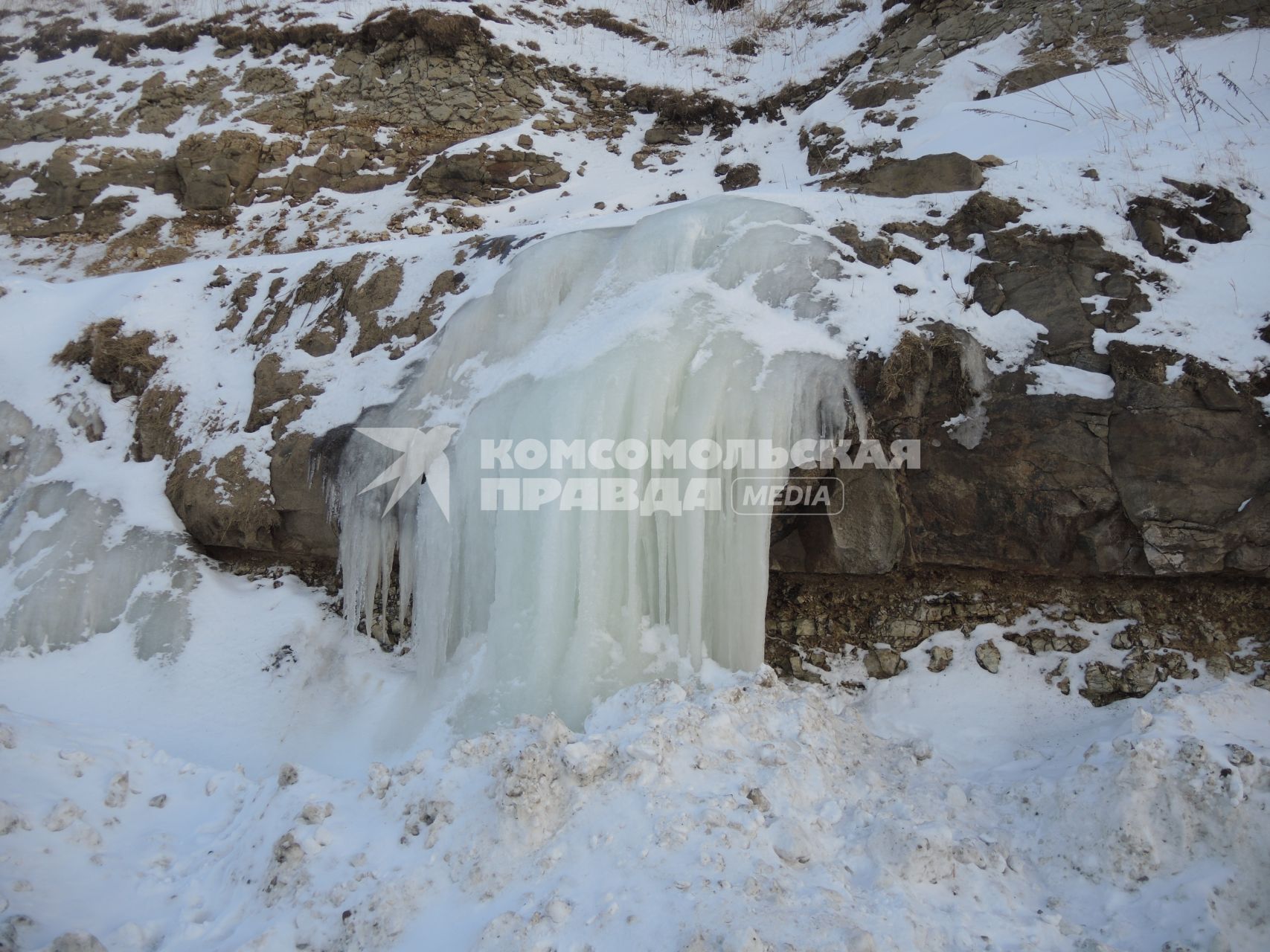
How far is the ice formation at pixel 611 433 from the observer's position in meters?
4.21

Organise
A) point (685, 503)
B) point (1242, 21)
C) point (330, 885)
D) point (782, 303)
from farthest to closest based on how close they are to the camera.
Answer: point (1242, 21)
point (782, 303)
point (685, 503)
point (330, 885)

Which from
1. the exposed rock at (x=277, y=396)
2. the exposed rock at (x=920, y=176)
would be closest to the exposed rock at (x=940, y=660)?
the exposed rock at (x=920, y=176)

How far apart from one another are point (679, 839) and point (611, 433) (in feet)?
7.33

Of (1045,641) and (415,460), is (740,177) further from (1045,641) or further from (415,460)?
(1045,641)

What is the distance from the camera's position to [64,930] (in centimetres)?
269

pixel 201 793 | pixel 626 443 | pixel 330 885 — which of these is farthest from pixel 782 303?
pixel 201 793

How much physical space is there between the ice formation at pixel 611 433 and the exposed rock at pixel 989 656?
1.32 metres

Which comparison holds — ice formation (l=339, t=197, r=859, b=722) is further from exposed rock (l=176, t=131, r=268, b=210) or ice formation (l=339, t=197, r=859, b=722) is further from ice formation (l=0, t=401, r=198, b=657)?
exposed rock (l=176, t=131, r=268, b=210)

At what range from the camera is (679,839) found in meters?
2.84

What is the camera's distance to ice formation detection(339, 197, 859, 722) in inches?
166

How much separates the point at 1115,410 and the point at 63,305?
8.54 meters

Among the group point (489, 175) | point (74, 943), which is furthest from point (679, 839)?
point (489, 175)

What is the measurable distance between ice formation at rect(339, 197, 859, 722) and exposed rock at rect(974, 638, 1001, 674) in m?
1.32

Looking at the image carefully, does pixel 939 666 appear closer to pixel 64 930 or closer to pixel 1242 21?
pixel 64 930
